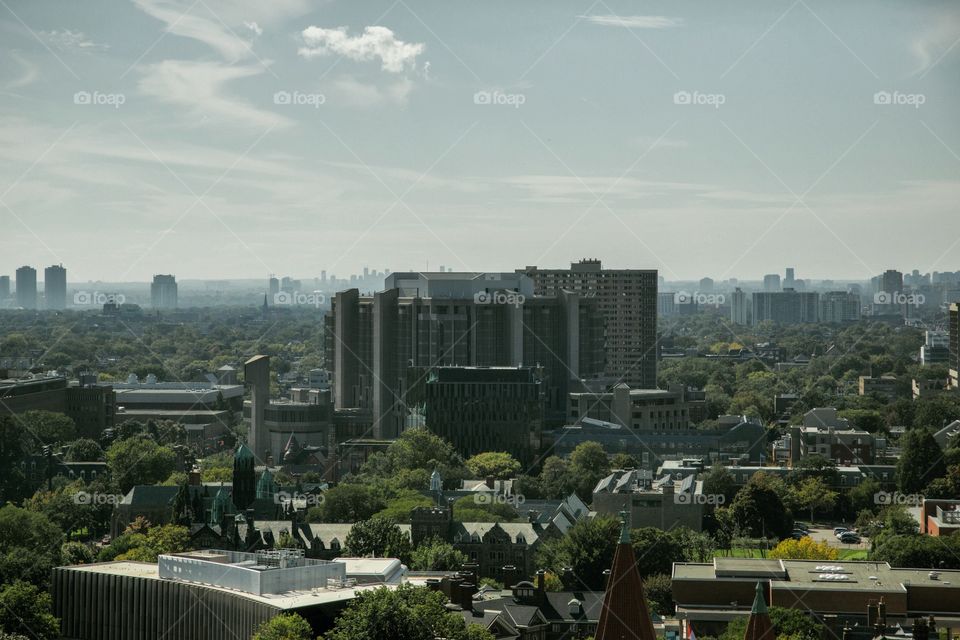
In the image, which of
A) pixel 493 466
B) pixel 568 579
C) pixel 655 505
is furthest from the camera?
pixel 493 466

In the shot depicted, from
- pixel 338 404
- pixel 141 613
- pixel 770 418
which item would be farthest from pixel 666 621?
pixel 770 418

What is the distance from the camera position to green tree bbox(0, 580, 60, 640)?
2515 inches

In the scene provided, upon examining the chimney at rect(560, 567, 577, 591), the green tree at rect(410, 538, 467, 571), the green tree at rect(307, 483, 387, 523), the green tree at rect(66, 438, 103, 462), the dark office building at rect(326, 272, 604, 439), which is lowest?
the chimney at rect(560, 567, 577, 591)

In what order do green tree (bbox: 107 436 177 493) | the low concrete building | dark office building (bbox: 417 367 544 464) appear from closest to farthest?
the low concrete building, green tree (bbox: 107 436 177 493), dark office building (bbox: 417 367 544 464)

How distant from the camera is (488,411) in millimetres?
127312

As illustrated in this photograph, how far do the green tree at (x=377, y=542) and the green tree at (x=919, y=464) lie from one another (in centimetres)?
4005

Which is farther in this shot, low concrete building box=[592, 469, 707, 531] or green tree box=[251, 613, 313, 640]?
low concrete building box=[592, 469, 707, 531]

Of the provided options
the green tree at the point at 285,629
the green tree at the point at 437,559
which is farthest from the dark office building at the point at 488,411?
the green tree at the point at 285,629

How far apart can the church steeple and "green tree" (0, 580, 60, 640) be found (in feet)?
89.9

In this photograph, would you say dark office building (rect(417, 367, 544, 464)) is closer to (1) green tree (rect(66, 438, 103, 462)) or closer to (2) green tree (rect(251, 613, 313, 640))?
(1) green tree (rect(66, 438, 103, 462))

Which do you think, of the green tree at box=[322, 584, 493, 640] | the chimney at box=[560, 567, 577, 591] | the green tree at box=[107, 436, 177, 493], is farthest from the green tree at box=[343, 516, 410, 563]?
the green tree at box=[107, 436, 177, 493]

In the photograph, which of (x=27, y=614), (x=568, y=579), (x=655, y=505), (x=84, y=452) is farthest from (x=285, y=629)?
(x=84, y=452)

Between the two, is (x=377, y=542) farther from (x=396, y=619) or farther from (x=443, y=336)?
(x=443, y=336)

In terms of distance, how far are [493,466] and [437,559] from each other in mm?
38739
